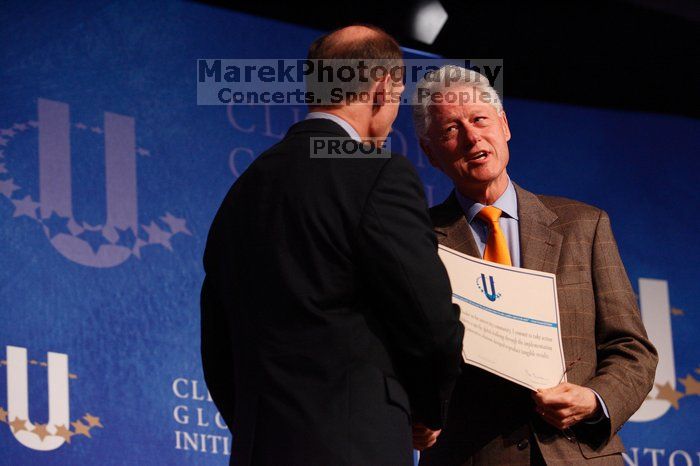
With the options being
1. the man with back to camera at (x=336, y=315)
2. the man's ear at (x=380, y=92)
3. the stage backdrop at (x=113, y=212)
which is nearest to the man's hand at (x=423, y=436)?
the man with back to camera at (x=336, y=315)

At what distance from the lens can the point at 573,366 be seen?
221 centimetres

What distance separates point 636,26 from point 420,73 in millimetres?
1164

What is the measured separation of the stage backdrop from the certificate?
1397 mm

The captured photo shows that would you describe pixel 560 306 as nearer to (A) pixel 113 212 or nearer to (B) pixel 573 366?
(B) pixel 573 366

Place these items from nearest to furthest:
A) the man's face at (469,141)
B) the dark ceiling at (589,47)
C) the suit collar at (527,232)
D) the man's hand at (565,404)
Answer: the man's hand at (565,404) < the suit collar at (527,232) < the man's face at (469,141) < the dark ceiling at (589,47)

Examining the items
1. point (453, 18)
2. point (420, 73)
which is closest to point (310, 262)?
point (420, 73)

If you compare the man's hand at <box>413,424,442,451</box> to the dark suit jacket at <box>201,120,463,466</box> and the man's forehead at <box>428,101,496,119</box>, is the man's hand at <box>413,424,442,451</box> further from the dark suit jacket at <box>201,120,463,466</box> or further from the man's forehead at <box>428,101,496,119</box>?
the man's forehead at <box>428,101,496,119</box>

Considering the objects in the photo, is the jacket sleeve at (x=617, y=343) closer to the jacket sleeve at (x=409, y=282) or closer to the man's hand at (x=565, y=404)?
the man's hand at (x=565, y=404)

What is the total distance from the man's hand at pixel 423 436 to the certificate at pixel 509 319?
0.20 meters

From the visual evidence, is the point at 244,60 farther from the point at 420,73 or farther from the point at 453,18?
the point at 453,18

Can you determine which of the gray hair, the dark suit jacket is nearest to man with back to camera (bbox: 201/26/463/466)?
the dark suit jacket

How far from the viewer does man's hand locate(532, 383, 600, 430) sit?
204cm

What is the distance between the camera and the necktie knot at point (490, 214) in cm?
238

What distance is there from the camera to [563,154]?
439 centimetres
